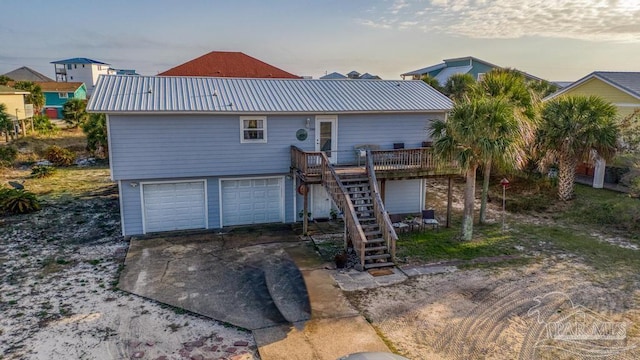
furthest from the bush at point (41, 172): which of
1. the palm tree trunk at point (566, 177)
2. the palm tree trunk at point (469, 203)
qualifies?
the palm tree trunk at point (566, 177)

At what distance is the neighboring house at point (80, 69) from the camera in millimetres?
79938

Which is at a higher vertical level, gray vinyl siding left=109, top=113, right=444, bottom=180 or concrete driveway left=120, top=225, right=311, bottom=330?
gray vinyl siding left=109, top=113, right=444, bottom=180

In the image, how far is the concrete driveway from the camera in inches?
378

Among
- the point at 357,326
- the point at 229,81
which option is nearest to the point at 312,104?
the point at 229,81

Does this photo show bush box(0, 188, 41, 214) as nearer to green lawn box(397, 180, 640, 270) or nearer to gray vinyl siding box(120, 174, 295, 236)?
gray vinyl siding box(120, 174, 295, 236)

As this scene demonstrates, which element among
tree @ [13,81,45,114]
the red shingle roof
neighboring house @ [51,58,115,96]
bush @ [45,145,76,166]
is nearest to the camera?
bush @ [45,145,76,166]

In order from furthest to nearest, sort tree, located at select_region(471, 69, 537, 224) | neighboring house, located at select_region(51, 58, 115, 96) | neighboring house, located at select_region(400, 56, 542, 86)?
neighboring house, located at select_region(51, 58, 115, 96) → neighboring house, located at select_region(400, 56, 542, 86) → tree, located at select_region(471, 69, 537, 224)

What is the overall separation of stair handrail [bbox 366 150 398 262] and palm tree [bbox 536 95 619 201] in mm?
9138

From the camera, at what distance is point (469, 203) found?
13.9 m

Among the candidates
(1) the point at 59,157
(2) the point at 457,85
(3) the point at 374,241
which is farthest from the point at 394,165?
(1) the point at 59,157

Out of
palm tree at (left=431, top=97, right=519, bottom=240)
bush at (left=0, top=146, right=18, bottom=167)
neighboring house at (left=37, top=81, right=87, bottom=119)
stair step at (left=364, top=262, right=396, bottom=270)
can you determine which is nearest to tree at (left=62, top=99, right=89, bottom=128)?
bush at (left=0, top=146, right=18, bottom=167)

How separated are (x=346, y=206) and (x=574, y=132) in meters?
11.3

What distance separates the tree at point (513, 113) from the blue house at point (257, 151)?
1888mm

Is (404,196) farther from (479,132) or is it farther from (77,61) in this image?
(77,61)
